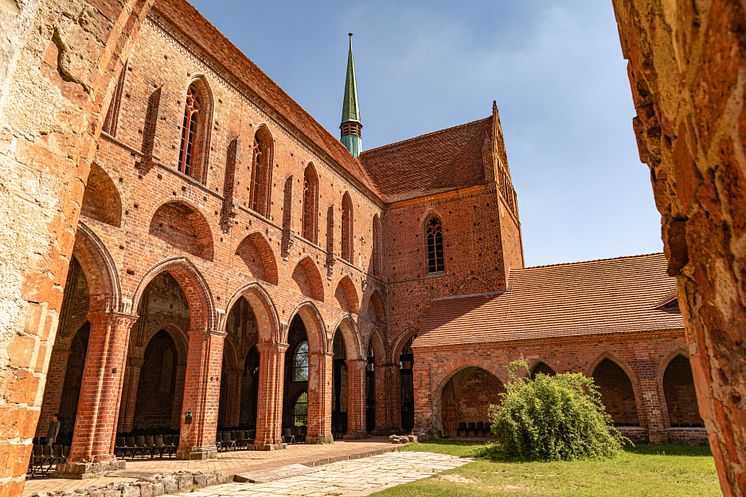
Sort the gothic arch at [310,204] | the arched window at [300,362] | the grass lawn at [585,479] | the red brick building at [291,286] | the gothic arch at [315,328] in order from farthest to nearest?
the arched window at [300,362], the gothic arch at [310,204], the gothic arch at [315,328], the red brick building at [291,286], the grass lawn at [585,479]

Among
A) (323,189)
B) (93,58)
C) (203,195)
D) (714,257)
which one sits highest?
(323,189)

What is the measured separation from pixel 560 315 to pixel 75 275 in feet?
53.9

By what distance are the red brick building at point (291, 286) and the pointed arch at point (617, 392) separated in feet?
0.21

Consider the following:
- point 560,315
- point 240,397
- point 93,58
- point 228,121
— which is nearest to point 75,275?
point 228,121

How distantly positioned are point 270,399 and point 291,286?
369 centimetres

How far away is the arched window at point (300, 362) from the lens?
24172 mm

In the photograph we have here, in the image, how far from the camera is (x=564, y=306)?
18.5 metres

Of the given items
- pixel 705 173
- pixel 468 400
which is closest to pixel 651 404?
pixel 468 400

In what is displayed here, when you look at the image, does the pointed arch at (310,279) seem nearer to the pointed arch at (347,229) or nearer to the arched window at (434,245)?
the pointed arch at (347,229)

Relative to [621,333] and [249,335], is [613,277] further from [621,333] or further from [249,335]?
[249,335]

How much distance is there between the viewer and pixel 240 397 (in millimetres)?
21469

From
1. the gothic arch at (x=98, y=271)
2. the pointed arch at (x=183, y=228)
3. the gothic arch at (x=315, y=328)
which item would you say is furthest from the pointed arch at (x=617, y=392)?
the gothic arch at (x=98, y=271)

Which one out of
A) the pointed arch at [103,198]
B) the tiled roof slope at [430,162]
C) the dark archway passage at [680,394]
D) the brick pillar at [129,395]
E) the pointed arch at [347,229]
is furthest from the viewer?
the tiled roof slope at [430,162]

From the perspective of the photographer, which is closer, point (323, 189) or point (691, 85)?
point (691, 85)
